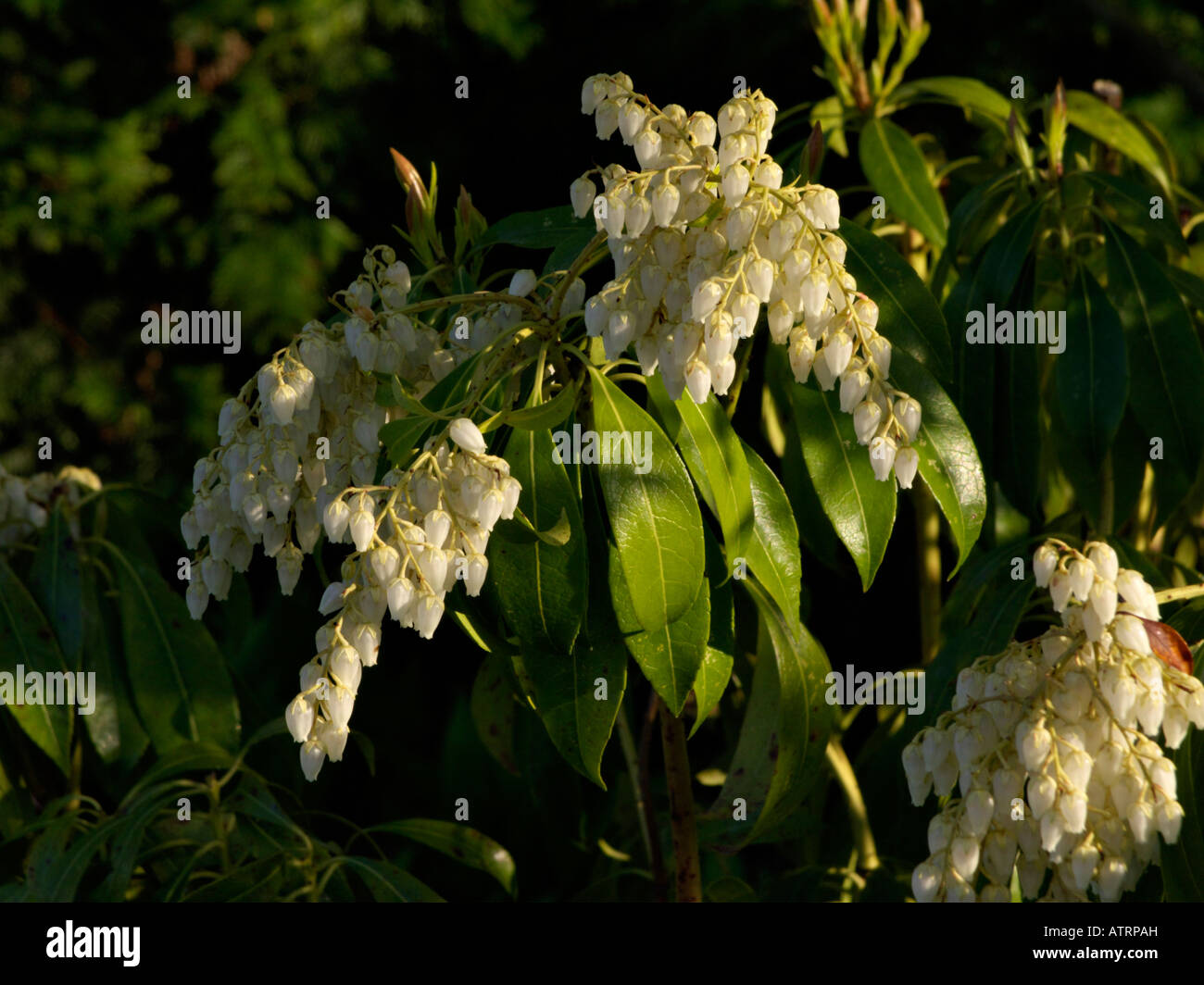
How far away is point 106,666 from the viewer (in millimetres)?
1743

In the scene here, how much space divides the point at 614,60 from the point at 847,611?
1.57 m

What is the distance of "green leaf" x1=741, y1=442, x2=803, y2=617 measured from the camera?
1195 millimetres

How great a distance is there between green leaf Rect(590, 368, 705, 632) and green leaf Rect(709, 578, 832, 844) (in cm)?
15

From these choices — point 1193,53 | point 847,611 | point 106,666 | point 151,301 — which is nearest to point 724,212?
point 106,666

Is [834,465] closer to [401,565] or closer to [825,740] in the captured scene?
[825,740]

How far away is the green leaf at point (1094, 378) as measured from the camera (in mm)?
1415

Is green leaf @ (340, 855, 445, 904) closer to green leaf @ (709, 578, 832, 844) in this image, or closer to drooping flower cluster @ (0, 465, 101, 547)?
green leaf @ (709, 578, 832, 844)

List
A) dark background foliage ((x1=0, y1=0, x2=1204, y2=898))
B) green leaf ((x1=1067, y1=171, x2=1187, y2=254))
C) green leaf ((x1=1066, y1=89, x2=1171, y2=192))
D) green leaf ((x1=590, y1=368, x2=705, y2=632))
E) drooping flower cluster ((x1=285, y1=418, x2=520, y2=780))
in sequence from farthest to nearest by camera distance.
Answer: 1. dark background foliage ((x1=0, y1=0, x2=1204, y2=898))
2. green leaf ((x1=1066, y1=89, x2=1171, y2=192))
3. green leaf ((x1=1067, y1=171, x2=1187, y2=254))
4. green leaf ((x1=590, y1=368, x2=705, y2=632))
5. drooping flower cluster ((x1=285, y1=418, x2=520, y2=780))

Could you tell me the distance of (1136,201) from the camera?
5.02ft

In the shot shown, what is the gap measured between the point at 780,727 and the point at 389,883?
0.48 metres

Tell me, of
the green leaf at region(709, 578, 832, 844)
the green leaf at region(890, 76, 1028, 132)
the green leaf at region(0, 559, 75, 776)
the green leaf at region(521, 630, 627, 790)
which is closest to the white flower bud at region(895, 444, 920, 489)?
the green leaf at region(709, 578, 832, 844)

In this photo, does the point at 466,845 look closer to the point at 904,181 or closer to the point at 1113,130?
the point at 904,181

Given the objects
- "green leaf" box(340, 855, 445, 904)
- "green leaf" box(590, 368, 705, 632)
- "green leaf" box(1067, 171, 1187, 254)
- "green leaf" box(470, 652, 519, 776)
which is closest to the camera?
"green leaf" box(590, 368, 705, 632)

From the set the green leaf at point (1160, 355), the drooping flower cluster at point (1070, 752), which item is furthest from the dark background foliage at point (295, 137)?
the drooping flower cluster at point (1070, 752)
